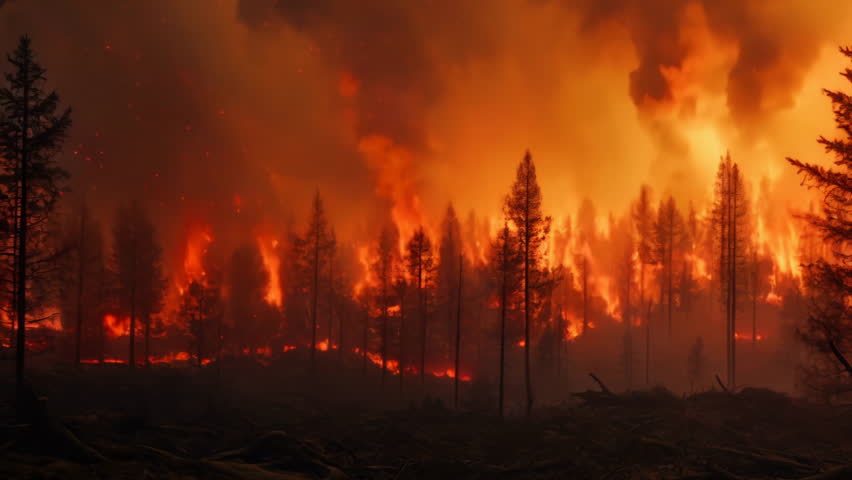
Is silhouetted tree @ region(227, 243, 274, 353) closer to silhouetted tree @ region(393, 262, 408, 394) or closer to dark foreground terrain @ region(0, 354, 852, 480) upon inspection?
silhouetted tree @ region(393, 262, 408, 394)

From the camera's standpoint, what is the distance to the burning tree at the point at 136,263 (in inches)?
1834

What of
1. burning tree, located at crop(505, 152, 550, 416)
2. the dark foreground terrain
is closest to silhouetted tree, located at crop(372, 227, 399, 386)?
the dark foreground terrain

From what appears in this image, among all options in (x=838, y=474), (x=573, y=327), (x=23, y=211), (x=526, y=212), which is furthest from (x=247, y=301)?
(x=838, y=474)

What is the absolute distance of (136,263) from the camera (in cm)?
4703

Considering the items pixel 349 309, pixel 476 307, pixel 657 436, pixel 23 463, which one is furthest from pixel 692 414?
pixel 349 309

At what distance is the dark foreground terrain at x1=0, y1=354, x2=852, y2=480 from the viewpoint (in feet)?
38.1

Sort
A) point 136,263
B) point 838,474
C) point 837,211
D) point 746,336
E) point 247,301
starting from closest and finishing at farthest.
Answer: point 838,474, point 837,211, point 136,263, point 247,301, point 746,336

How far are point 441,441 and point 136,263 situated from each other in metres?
38.1

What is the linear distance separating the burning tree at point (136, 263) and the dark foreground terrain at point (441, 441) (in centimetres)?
1159

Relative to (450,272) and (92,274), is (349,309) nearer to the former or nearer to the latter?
(450,272)

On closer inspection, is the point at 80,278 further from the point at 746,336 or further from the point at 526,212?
the point at 746,336

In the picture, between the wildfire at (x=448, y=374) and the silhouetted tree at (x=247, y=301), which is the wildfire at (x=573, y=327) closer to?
the wildfire at (x=448, y=374)

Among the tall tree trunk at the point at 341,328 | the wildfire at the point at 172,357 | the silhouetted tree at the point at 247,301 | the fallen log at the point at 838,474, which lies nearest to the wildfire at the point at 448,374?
the tall tree trunk at the point at 341,328

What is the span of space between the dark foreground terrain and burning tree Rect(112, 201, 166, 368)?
11.6 meters
